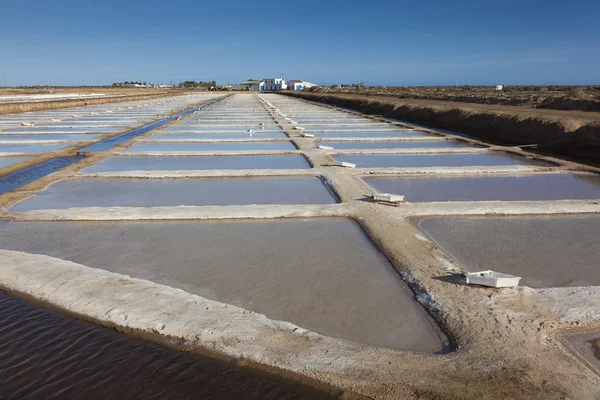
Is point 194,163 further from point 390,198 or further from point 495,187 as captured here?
point 495,187

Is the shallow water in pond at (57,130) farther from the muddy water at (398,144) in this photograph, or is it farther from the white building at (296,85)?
the white building at (296,85)

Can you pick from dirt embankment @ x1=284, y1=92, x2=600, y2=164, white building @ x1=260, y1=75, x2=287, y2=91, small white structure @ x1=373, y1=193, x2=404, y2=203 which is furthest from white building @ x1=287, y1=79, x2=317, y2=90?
small white structure @ x1=373, y1=193, x2=404, y2=203

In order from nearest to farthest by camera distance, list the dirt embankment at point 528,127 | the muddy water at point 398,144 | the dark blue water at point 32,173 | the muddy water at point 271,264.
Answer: the muddy water at point 271,264 → the dark blue water at point 32,173 → the dirt embankment at point 528,127 → the muddy water at point 398,144

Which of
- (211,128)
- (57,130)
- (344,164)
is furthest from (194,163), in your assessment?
(57,130)

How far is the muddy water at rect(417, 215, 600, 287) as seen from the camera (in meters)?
4.02

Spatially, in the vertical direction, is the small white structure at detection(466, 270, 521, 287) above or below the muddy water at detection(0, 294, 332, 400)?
above

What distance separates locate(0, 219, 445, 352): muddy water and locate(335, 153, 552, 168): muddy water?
454 centimetres

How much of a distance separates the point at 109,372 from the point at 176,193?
4665mm

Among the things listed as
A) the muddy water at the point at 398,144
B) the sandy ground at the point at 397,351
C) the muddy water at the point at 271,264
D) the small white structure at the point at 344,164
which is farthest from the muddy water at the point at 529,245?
the muddy water at the point at 398,144

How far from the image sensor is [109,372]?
2.63 m

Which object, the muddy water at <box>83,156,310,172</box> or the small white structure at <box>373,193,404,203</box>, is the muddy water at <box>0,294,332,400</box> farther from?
the muddy water at <box>83,156,310,172</box>

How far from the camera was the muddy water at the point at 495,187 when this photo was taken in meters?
6.83

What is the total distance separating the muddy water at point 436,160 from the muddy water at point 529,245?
4.08 meters

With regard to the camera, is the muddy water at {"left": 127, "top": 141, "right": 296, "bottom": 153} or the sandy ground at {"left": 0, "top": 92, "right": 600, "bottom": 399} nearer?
the sandy ground at {"left": 0, "top": 92, "right": 600, "bottom": 399}
